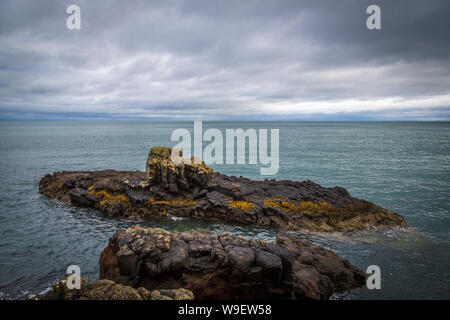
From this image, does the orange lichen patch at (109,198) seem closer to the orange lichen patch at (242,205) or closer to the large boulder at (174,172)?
the large boulder at (174,172)

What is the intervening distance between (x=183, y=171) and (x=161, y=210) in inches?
185

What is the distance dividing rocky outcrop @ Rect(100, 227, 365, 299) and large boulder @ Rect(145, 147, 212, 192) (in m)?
14.4

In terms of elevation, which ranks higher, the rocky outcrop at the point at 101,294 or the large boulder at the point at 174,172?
the large boulder at the point at 174,172

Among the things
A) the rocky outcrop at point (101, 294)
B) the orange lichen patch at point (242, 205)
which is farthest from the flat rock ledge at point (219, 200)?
the rocky outcrop at point (101, 294)

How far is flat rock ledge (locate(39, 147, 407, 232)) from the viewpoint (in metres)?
23.3

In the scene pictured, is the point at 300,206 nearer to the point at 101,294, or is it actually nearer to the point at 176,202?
the point at 176,202

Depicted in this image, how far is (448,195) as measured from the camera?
33031 millimetres

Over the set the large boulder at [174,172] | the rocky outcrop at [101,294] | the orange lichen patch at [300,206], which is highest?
the large boulder at [174,172]

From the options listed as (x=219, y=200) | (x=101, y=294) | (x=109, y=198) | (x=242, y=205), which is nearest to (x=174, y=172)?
(x=219, y=200)

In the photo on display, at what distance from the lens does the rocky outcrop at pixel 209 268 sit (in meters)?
11.5

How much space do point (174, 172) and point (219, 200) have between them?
5.83 m

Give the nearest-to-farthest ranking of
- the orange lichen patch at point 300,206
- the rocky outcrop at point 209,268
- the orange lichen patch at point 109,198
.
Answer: the rocky outcrop at point 209,268 → the orange lichen patch at point 300,206 → the orange lichen patch at point 109,198

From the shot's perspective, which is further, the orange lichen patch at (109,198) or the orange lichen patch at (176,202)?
the orange lichen patch at (109,198)
